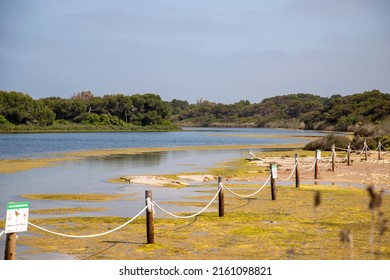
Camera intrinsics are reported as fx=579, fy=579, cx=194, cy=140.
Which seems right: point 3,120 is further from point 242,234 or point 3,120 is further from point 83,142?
point 242,234

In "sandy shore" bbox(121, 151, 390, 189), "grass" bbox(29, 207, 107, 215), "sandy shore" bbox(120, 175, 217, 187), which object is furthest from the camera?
"sandy shore" bbox(121, 151, 390, 189)

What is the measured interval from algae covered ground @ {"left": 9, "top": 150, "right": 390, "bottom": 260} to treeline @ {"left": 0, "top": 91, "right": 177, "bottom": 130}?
6272 cm

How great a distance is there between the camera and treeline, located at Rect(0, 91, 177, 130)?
7594 centimetres

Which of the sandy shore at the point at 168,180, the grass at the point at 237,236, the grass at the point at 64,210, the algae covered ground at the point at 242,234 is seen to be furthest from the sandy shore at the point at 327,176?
the grass at the point at 237,236

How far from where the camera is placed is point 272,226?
37.6 ft

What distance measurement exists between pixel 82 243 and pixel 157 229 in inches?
69.2

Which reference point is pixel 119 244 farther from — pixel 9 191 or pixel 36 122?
pixel 36 122

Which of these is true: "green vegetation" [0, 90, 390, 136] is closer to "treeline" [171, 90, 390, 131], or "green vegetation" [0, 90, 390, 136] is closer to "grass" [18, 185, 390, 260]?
"treeline" [171, 90, 390, 131]

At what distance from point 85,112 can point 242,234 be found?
9576 centimetres

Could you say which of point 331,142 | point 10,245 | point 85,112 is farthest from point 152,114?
point 10,245

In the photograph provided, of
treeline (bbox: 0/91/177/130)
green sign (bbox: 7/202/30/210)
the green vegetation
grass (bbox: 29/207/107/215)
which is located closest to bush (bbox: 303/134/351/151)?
the green vegetation

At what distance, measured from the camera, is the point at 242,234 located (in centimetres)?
1065

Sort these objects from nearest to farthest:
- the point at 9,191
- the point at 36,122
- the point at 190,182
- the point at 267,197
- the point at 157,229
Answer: the point at 157,229 → the point at 267,197 → the point at 9,191 → the point at 190,182 → the point at 36,122
